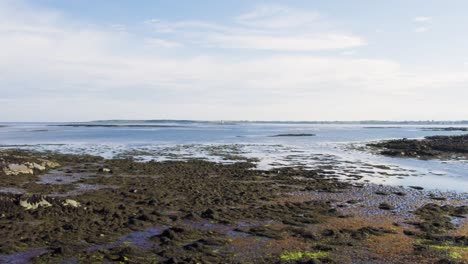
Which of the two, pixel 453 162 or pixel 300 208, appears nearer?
pixel 300 208

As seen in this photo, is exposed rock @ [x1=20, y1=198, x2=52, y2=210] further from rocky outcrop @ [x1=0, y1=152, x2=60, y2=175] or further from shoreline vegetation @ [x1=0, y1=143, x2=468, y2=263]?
rocky outcrop @ [x1=0, y1=152, x2=60, y2=175]

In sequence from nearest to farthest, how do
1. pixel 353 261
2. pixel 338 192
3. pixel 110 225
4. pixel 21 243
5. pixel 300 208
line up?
pixel 353 261 → pixel 21 243 → pixel 110 225 → pixel 300 208 → pixel 338 192

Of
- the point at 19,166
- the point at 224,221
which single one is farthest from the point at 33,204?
the point at 19,166

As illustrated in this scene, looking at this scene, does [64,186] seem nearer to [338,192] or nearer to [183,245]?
[183,245]

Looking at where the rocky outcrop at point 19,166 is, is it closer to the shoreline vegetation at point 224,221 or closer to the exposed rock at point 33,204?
the shoreline vegetation at point 224,221

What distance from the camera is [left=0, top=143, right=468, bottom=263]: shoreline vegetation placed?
1212 centimetres

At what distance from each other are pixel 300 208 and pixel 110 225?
882 centimetres

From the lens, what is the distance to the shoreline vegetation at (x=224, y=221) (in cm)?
1212

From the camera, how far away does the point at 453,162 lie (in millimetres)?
41938

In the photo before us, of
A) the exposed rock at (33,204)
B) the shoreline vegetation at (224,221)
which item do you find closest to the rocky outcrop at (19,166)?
the shoreline vegetation at (224,221)

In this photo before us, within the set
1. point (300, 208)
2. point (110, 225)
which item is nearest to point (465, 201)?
point (300, 208)

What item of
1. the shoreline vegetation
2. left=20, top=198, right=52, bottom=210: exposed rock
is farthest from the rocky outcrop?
left=20, top=198, right=52, bottom=210: exposed rock

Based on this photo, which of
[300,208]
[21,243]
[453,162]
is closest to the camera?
[21,243]

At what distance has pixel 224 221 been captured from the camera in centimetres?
1603
